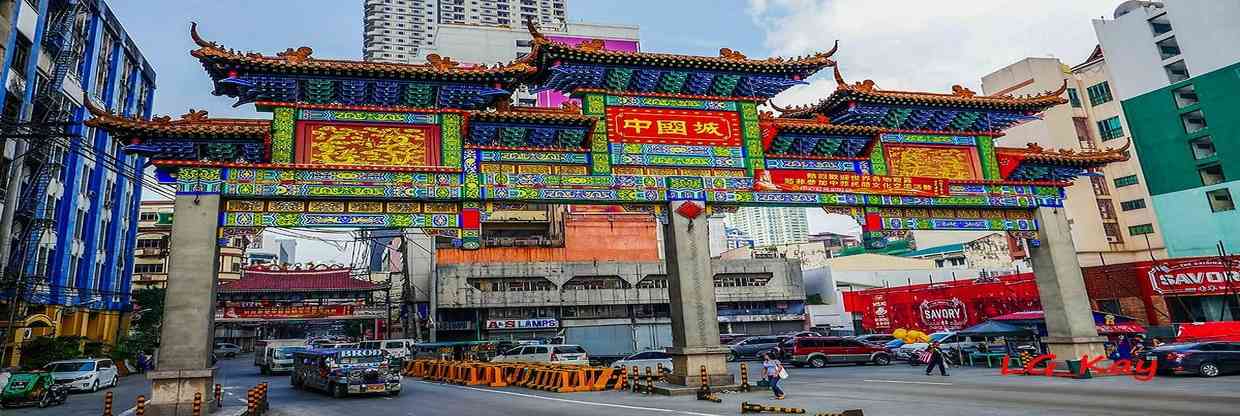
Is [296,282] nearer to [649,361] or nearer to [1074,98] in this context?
[649,361]

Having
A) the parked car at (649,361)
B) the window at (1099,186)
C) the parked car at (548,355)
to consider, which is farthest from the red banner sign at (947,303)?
the parked car at (548,355)

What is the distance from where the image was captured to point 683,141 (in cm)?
1969

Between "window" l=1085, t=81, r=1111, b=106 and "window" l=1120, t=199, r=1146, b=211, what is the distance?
883 cm

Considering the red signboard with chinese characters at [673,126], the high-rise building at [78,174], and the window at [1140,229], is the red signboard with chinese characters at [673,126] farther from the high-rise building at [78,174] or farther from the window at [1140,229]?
the window at [1140,229]

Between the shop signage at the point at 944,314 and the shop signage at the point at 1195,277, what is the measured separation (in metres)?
9.54

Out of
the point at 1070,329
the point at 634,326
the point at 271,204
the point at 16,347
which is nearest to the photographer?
the point at 271,204

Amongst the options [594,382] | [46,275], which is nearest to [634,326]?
[594,382]

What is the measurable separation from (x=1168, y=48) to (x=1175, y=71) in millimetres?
1857

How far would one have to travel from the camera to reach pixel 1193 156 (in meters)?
50.8

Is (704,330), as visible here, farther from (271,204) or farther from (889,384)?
(271,204)

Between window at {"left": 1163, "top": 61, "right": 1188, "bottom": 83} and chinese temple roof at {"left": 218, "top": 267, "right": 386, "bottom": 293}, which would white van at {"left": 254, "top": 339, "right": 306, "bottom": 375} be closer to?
chinese temple roof at {"left": 218, "top": 267, "right": 386, "bottom": 293}

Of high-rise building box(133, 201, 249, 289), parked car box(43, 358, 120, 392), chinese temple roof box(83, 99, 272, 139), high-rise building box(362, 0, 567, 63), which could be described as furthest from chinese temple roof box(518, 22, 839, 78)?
high-rise building box(362, 0, 567, 63)

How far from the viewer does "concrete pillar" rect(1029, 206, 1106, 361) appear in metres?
21.0

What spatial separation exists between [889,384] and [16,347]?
112 ft
